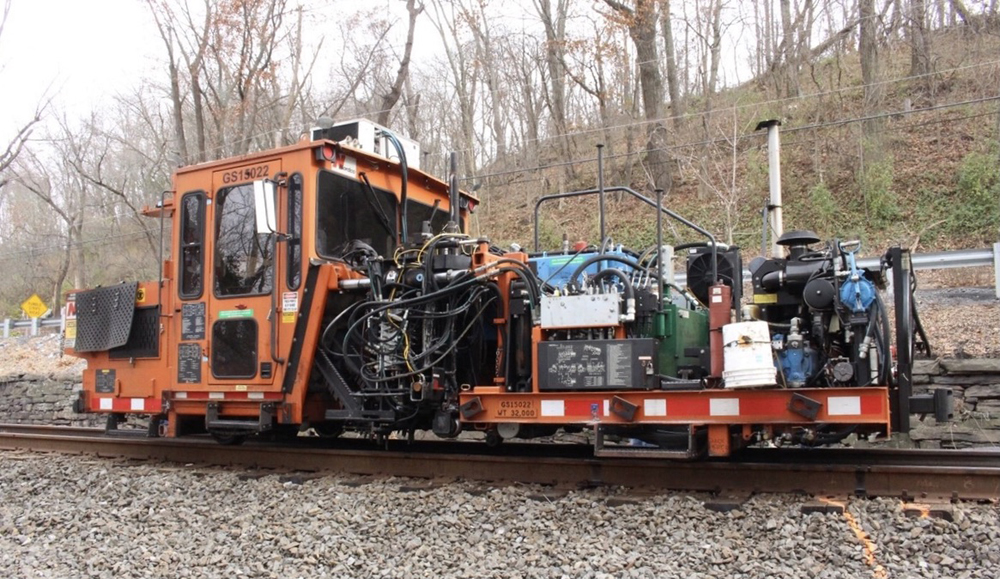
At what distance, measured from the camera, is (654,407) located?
5.39 metres

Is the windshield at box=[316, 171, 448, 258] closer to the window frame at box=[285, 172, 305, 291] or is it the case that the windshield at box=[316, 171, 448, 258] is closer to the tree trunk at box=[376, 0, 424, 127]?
the window frame at box=[285, 172, 305, 291]

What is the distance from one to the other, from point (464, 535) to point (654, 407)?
1548 mm

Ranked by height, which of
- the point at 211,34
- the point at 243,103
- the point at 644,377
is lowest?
the point at 644,377

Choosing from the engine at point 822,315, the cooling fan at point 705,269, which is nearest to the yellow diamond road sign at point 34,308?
the cooling fan at point 705,269

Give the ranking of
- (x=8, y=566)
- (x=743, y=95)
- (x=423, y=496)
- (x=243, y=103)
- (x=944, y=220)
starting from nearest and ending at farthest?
(x=8, y=566), (x=423, y=496), (x=944, y=220), (x=243, y=103), (x=743, y=95)

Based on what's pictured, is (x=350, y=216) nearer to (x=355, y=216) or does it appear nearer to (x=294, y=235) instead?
(x=355, y=216)

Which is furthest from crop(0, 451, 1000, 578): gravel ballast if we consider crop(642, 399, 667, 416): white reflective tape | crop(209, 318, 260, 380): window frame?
crop(209, 318, 260, 380): window frame

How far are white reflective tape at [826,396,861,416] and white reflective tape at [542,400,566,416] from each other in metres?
1.78

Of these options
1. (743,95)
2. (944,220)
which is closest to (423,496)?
(944,220)

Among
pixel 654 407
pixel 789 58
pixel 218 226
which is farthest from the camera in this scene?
pixel 789 58

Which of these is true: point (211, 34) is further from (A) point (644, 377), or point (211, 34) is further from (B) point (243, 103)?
(A) point (644, 377)

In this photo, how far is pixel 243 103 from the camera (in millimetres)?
20750

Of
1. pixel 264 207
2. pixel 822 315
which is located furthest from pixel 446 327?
pixel 822 315

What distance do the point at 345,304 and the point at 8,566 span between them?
3022 millimetres
